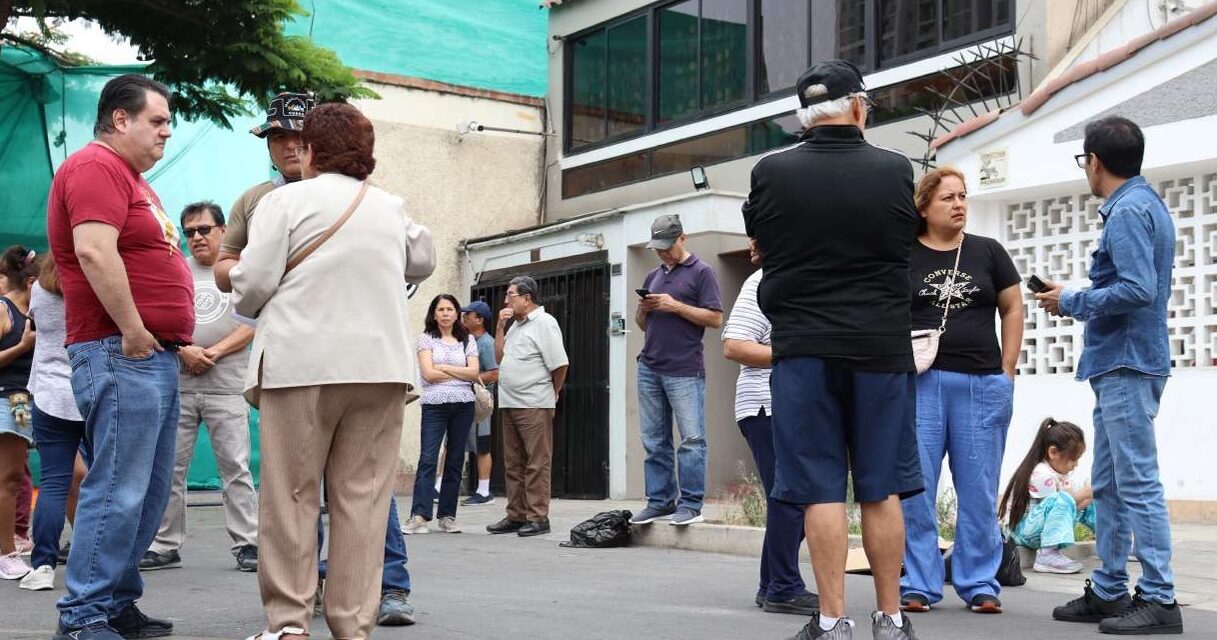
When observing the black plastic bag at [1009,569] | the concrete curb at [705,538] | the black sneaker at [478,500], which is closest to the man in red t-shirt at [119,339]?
the black plastic bag at [1009,569]

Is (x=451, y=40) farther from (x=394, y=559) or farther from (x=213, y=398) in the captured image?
(x=394, y=559)

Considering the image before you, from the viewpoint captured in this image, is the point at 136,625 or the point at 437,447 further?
the point at 437,447

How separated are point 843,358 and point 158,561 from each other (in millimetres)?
4788

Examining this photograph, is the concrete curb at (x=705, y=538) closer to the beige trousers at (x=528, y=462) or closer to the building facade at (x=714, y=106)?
the beige trousers at (x=528, y=462)

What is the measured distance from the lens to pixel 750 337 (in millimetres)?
6793

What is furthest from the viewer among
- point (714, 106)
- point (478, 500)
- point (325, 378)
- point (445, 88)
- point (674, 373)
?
point (445, 88)

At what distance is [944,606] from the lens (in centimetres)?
672

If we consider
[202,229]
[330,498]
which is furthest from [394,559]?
[202,229]

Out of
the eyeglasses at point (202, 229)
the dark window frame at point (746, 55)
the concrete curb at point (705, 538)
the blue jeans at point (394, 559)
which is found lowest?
the concrete curb at point (705, 538)

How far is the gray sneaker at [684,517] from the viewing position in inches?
392

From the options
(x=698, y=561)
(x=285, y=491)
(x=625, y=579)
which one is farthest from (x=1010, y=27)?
(x=285, y=491)

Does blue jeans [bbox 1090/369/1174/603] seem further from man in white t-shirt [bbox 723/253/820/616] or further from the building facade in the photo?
the building facade

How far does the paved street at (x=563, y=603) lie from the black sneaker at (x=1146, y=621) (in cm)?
9

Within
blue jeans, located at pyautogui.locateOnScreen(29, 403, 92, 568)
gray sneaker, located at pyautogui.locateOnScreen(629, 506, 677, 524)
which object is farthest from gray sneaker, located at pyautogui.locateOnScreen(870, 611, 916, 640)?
gray sneaker, located at pyautogui.locateOnScreen(629, 506, 677, 524)
